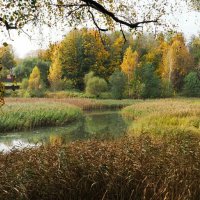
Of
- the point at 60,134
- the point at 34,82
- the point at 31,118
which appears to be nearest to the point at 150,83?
the point at 34,82

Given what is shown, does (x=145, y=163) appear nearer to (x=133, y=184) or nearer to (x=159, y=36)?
(x=133, y=184)

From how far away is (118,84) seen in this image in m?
53.2

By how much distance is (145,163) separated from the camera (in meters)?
5.81

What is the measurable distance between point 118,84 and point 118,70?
8.59ft

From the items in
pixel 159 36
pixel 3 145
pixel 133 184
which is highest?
pixel 159 36

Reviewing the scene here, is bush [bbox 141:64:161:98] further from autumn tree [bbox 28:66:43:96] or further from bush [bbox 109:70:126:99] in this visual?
autumn tree [bbox 28:66:43:96]

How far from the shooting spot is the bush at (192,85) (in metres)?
56.1

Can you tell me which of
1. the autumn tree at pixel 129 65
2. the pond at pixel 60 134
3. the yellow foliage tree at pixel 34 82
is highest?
the autumn tree at pixel 129 65

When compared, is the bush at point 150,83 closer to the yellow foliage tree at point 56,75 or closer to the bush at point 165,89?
the bush at point 165,89

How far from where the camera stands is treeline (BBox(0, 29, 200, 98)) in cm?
5369

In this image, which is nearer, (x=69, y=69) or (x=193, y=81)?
(x=193, y=81)

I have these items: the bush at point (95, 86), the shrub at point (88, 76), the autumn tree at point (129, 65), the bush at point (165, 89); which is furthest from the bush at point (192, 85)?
the shrub at point (88, 76)

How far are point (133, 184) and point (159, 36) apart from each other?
442 cm

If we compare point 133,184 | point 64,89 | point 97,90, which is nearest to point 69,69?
point 64,89
